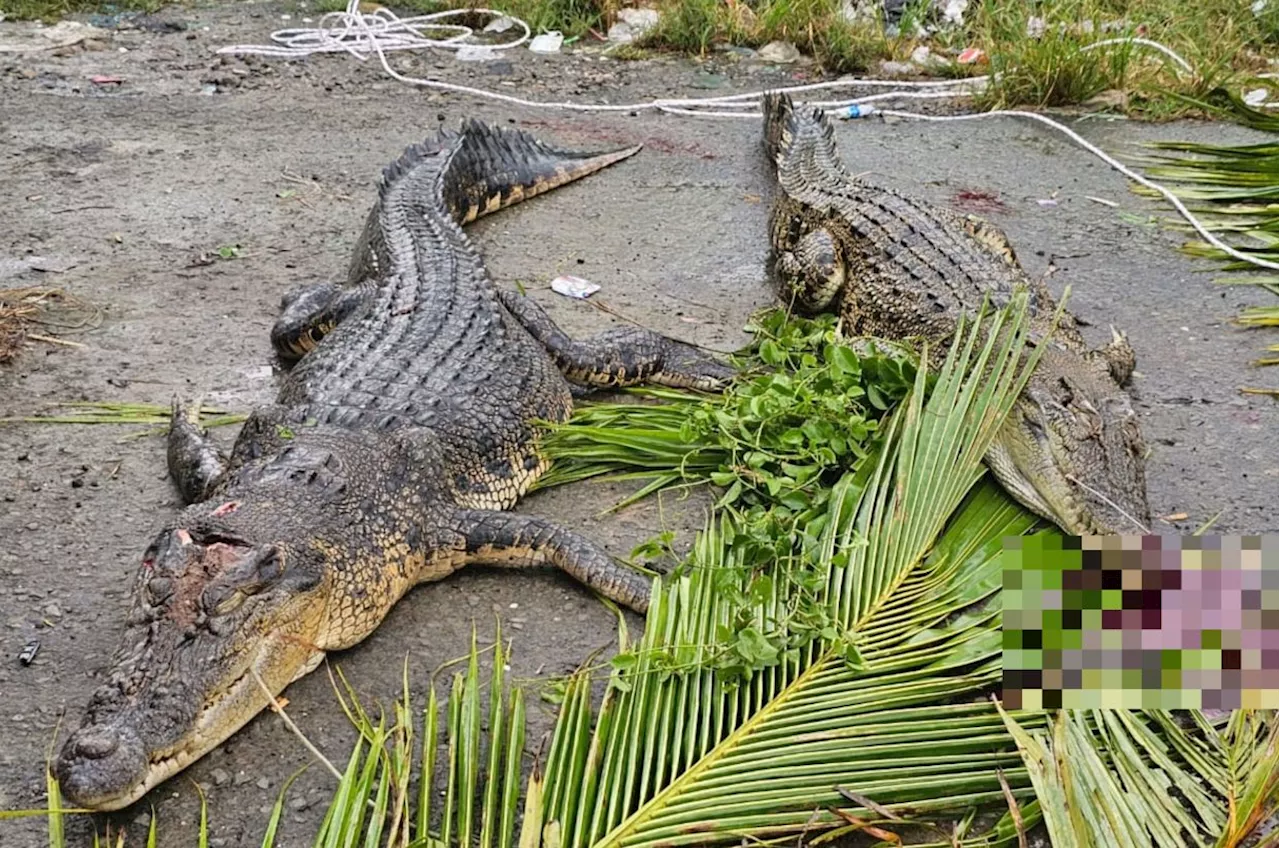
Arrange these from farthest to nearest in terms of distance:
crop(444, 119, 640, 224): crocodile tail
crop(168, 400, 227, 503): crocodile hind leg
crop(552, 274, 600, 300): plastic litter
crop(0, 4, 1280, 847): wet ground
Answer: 1. crop(444, 119, 640, 224): crocodile tail
2. crop(552, 274, 600, 300): plastic litter
3. crop(168, 400, 227, 503): crocodile hind leg
4. crop(0, 4, 1280, 847): wet ground

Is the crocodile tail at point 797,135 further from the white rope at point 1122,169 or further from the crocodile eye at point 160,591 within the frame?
the crocodile eye at point 160,591

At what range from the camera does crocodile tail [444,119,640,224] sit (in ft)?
19.1

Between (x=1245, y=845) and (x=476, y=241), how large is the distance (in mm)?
4412

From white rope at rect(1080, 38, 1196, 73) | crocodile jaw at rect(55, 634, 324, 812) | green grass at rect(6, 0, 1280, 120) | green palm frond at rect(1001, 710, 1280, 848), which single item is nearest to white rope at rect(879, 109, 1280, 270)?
green grass at rect(6, 0, 1280, 120)

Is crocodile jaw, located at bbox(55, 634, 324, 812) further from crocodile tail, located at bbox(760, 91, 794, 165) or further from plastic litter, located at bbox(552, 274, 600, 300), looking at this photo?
crocodile tail, located at bbox(760, 91, 794, 165)

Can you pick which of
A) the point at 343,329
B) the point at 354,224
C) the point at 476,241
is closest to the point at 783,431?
the point at 343,329

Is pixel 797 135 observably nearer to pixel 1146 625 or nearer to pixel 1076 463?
pixel 1076 463

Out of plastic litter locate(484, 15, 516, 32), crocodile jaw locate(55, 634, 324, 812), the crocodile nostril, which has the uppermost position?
plastic litter locate(484, 15, 516, 32)

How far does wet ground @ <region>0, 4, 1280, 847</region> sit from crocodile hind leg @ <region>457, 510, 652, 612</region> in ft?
0.25

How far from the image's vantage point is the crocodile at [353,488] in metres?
2.62

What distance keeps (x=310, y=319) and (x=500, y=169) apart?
184cm

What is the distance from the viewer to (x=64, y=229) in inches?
221

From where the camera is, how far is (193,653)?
104 inches

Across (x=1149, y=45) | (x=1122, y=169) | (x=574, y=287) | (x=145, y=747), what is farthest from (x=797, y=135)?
(x=145, y=747)
